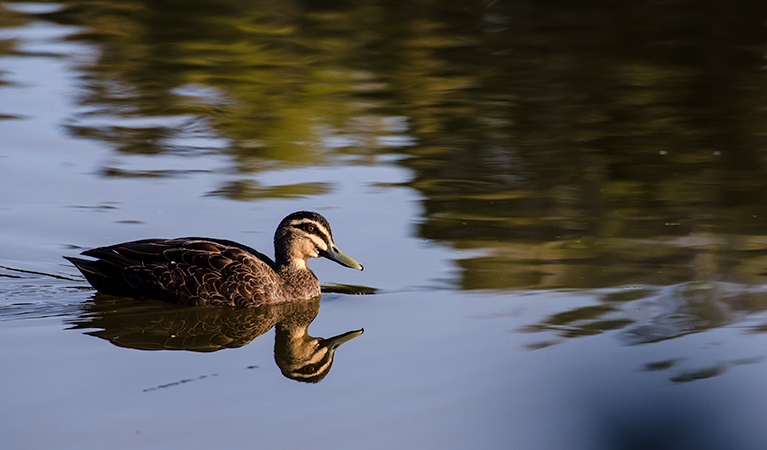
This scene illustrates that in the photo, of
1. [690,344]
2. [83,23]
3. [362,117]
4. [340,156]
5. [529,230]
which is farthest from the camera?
[83,23]

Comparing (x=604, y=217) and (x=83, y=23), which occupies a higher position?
(x=83, y=23)

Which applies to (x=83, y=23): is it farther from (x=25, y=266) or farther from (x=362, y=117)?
(x=25, y=266)

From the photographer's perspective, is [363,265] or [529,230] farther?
[529,230]

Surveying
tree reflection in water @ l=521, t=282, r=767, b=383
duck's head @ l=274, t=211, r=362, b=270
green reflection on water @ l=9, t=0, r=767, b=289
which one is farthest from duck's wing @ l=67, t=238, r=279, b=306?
tree reflection in water @ l=521, t=282, r=767, b=383

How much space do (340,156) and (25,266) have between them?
4.63 m

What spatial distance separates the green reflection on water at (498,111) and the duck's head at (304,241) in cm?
114

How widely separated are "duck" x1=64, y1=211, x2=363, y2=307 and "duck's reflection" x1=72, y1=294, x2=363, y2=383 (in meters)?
0.09

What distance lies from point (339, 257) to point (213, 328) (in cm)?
130

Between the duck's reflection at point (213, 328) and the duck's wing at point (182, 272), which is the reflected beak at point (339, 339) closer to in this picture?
the duck's reflection at point (213, 328)

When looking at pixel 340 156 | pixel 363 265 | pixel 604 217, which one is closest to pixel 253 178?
pixel 340 156

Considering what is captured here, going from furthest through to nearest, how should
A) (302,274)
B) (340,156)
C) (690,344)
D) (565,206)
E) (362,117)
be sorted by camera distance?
(362,117)
(340,156)
(565,206)
(302,274)
(690,344)

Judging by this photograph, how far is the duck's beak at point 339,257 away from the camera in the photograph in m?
8.13

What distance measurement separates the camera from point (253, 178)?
441 inches

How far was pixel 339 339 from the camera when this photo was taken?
7113 mm
